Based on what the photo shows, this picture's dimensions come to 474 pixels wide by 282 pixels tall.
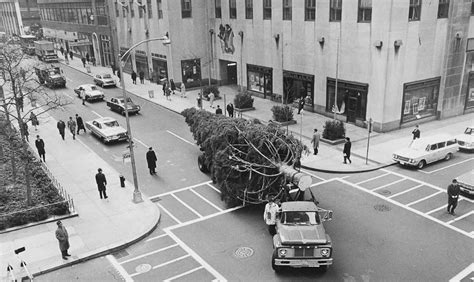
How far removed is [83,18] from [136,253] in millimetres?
58792

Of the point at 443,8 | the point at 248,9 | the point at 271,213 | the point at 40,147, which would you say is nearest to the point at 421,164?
the point at 271,213

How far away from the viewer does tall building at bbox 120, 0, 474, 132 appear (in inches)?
1086

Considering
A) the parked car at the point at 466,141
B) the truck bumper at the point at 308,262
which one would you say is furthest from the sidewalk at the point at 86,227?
the parked car at the point at 466,141

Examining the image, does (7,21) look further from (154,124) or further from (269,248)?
(269,248)

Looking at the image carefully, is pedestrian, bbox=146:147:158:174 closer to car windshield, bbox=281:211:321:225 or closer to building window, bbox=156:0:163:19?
car windshield, bbox=281:211:321:225

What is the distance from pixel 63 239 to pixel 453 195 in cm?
1482

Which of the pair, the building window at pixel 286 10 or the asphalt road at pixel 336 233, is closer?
the asphalt road at pixel 336 233

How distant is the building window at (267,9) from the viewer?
3652 centimetres

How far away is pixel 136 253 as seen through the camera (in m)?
15.2

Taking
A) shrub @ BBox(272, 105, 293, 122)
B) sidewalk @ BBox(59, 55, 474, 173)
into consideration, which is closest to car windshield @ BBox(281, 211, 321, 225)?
sidewalk @ BBox(59, 55, 474, 173)

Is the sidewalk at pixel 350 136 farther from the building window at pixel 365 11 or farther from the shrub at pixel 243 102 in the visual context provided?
the building window at pixel 365 11

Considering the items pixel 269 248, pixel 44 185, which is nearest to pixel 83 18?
pixel 44 185

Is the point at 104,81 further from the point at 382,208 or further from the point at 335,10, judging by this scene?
the point at 382,208

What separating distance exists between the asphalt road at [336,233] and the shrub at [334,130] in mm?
4973
